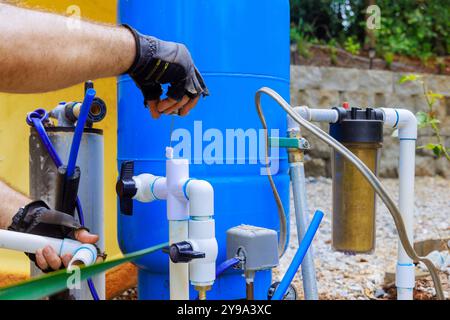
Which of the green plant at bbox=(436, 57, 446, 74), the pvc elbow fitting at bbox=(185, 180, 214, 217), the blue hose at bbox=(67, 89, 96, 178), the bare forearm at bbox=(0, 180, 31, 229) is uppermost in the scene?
the green plant at bbox=(436, 57, 446, 74)

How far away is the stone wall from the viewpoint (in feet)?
14.0

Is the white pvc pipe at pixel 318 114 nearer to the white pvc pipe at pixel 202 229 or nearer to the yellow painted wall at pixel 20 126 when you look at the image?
the white pvc pipe at pixel 202 229

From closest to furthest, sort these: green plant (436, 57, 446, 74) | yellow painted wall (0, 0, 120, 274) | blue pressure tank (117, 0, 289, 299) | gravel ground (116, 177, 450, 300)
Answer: blue pressure tank (117, 0, 289, 299) < yellow painted wall (0, 0, 120, 274) < gravel ground (116, 177, 450, 300) < green plant (436, 57, 446, 74)

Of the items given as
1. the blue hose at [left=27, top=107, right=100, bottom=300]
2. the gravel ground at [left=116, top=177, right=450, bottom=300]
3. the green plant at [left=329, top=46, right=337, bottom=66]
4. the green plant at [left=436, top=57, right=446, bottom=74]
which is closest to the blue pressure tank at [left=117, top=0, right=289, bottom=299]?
the blue hose at [left=27, top=107, right=100, bottom=300]

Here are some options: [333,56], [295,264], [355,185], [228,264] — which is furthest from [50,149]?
[333,56]

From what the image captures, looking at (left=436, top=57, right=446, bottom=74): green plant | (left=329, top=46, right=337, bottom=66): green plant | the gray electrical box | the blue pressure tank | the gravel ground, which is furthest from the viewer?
(left=436, top=57, right=446, bottom=74): green plant

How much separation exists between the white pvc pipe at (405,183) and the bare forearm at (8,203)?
0.85m

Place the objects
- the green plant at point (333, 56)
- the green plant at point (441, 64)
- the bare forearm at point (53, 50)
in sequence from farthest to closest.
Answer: the green plant at point (441, 64) < the green plant at point (333, 56) < the bare forearm at point (53, 50)

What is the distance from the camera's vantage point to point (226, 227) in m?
1.19

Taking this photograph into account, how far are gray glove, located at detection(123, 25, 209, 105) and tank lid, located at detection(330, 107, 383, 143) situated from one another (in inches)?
16.6

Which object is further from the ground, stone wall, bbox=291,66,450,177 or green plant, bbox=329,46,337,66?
green plant, bbox=329,46,337,66

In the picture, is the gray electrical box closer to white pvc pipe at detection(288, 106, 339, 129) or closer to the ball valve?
the ball valve

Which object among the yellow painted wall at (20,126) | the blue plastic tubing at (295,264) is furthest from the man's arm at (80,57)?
the yellow painted wall at (20,126)

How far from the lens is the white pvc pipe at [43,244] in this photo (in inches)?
31.0
